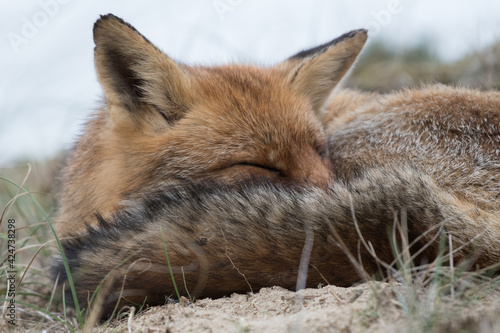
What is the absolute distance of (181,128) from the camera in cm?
318

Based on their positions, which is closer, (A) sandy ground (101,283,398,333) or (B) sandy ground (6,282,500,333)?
(B) sandy ground (6,282,500,333)

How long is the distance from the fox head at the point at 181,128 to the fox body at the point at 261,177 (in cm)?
1

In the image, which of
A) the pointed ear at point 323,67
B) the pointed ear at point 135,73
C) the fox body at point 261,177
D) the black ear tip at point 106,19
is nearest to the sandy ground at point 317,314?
the fox body at point 261,177

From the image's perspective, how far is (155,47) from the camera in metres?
3.07

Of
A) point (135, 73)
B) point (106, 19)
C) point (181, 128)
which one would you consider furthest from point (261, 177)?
point (106, 19)

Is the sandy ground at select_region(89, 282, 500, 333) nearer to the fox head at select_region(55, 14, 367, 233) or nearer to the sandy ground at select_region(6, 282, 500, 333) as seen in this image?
the sandy ground at select_region(6, 282, 500, 333)

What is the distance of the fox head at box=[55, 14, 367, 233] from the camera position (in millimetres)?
3004

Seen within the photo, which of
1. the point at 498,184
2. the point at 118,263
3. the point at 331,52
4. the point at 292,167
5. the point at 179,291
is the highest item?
the point at 331,52

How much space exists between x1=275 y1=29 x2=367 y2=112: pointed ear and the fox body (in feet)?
0.04

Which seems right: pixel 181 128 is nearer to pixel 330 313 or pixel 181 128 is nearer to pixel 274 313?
pixel 274 313

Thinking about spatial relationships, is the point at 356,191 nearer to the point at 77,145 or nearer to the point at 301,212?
the point at 301,212

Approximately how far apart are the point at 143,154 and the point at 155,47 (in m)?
0.76

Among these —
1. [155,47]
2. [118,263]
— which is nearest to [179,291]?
[118,263]

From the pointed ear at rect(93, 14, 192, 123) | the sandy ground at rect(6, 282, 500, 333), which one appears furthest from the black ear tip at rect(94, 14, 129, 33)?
the sandy ground at rect(6, 282, 500, 333)
